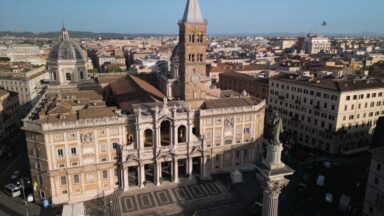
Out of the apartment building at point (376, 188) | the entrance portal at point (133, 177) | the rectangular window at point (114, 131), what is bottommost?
the entrance portal at point (133, 177)

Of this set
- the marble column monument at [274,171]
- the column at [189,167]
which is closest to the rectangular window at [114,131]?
the column at [189,167]

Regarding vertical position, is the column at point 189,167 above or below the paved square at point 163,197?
above

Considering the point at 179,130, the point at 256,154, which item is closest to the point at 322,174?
the point at 256,154

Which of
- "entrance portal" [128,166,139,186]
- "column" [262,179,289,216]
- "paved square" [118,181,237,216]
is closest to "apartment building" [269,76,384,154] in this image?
"paved square" [118,181,237,216]

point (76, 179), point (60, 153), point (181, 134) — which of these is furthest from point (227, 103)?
point (60, 153)

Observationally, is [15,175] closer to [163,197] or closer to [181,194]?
[163,197]

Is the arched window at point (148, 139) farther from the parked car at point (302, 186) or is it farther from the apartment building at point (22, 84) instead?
the apartment building at point (22, 84)
